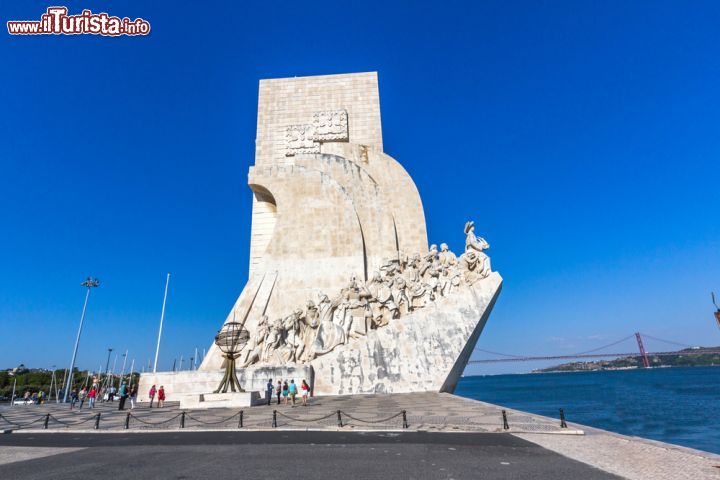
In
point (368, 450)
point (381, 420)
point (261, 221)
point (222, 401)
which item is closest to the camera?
point (368, 450)

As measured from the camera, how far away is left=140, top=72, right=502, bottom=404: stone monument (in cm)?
1215

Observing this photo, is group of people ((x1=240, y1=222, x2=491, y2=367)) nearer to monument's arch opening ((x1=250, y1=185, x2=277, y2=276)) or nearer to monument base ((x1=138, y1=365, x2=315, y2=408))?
monument base ((x1=138, y1=365, x2=315, y2=408))

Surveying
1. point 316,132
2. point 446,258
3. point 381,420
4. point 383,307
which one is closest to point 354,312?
point 383,307

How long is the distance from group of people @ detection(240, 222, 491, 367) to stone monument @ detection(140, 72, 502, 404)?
0.04 meters

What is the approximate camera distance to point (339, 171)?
64.8 feet

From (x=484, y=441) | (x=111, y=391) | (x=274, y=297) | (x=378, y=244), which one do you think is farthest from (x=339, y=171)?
(x=484, y=441)

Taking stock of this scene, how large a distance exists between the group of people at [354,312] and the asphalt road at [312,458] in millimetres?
7159

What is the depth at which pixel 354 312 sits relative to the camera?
13.6 metres

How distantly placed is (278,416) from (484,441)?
14.8ft

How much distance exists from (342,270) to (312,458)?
13.4 metres

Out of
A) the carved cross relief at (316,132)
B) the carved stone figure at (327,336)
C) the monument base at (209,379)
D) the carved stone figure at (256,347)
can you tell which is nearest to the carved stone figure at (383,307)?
the carved stone figure at (327,336)

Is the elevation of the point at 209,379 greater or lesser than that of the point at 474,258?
lesser

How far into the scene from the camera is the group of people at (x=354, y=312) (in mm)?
13055

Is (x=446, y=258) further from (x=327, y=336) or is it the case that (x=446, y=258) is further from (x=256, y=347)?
(x=256, y=347)
